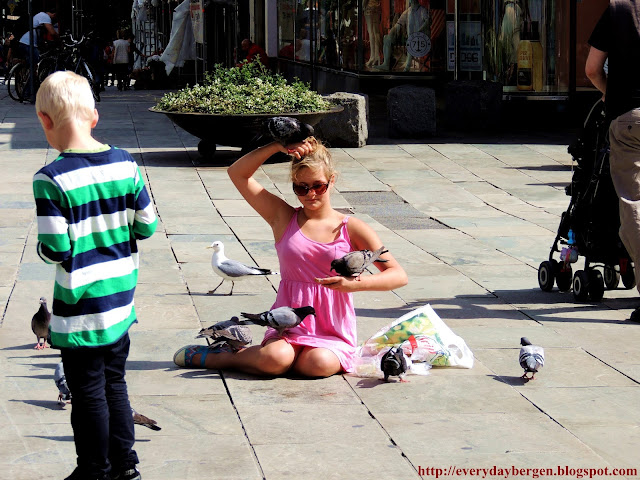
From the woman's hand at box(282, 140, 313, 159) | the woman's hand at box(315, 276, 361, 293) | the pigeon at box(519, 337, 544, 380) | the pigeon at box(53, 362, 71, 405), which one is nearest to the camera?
the pigeon at box(53, 362, 71, 405)

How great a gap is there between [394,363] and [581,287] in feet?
8.09

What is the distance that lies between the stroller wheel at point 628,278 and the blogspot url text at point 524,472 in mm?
3511

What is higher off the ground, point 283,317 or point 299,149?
point 299,149

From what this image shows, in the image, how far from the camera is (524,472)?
13.5 ft

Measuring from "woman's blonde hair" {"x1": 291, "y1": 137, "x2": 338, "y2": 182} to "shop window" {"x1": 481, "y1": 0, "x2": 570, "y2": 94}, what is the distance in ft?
45.1

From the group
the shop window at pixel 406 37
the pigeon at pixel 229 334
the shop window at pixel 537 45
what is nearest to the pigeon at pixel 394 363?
the pigeon at pixel 229 334

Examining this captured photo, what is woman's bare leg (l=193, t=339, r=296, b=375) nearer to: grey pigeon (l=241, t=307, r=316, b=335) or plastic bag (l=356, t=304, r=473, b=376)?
grey pigeon (l=241, t=307, r=316, b=335)

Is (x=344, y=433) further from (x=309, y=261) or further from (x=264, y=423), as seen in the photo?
(x=309, y=261)

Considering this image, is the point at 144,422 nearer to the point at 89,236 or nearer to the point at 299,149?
the point at 89,236

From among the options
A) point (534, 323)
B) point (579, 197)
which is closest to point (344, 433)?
point (534, 323)

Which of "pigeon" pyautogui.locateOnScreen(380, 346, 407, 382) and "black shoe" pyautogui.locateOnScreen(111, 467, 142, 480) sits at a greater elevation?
"black shoe" pyautogui.locateOnScreen(111, 467, 142, 480)

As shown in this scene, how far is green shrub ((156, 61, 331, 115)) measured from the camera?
13344mm

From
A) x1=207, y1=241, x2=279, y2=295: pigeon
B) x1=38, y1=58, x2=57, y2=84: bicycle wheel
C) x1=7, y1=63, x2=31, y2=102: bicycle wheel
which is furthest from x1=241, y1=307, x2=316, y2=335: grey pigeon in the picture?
x1=7, y1=63, x2=31, y2=102: bicycle wheel

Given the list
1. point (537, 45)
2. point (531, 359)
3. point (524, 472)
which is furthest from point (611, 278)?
point (537, 45)
